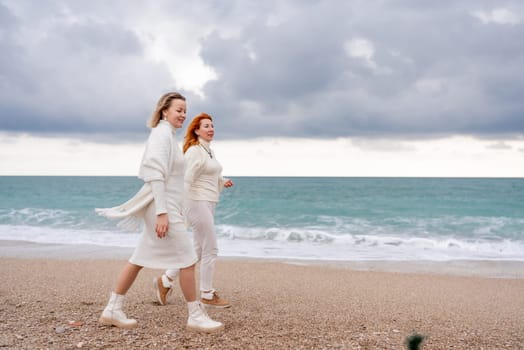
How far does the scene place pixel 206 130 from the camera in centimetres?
436

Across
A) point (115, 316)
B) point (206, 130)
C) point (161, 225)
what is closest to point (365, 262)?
point (206, 130)

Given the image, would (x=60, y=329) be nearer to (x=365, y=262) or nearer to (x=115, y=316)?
(x=115, y=316)

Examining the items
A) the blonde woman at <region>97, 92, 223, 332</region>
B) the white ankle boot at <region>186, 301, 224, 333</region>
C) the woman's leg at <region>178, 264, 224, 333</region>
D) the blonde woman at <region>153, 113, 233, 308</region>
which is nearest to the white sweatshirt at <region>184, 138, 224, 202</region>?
the blonde woman at <region>153, 113, 233, 308</region>

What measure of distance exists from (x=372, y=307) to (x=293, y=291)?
1.07 m

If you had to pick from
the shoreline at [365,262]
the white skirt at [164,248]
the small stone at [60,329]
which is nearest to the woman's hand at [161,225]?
the white skirt at [164,248]

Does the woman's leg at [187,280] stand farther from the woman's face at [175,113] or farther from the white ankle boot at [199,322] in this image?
the woman's face at [175,113]

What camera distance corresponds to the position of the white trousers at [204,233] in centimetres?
423

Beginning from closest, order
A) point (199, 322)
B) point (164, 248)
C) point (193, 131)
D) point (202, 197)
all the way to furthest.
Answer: point (164, 248) < point (199, 322) < point (202, 197) < point (193, 131)

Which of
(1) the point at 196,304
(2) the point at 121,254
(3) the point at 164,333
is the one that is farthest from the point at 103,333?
(2) the point at 121,254

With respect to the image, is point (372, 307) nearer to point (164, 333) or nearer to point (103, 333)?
point (164, 333)

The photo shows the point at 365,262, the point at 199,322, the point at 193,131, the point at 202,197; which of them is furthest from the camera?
the point at 365,262

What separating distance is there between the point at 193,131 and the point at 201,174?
0.47 meters

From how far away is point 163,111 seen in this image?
3592 mm

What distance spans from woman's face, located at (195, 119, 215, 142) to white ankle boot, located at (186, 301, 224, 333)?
64.4 inches
